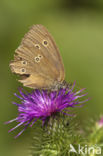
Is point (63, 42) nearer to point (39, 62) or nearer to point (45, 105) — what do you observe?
point (39, 62)

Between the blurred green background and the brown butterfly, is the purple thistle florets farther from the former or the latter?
the blurred green background

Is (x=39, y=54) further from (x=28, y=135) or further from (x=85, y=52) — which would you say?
(x=85, y=52)

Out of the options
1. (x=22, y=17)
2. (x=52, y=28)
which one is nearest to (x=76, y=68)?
(x=52, y=28)

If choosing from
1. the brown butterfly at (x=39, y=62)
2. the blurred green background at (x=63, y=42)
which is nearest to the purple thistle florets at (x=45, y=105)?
the brown butterfly at (x=39, y=62)

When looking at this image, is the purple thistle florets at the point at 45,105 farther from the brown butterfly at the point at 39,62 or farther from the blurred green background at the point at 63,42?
the blurred green background at the point at 63,42

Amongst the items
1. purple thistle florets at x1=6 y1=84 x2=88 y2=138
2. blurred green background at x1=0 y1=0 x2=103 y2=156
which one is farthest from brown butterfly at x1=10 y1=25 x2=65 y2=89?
blurred green background at x1=0 y1=0 x2=103 y2=156

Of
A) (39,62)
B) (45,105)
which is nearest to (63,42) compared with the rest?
(39,62)
